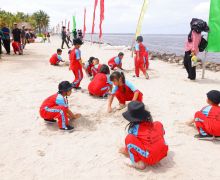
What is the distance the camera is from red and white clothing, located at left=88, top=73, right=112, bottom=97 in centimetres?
672

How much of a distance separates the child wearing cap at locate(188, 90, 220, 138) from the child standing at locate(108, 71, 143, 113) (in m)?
1.41

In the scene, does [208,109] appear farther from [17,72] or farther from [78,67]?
[17,72]

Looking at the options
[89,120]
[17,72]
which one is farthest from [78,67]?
[17,72]

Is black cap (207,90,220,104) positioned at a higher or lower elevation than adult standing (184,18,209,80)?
lower

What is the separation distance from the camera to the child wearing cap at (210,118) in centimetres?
410

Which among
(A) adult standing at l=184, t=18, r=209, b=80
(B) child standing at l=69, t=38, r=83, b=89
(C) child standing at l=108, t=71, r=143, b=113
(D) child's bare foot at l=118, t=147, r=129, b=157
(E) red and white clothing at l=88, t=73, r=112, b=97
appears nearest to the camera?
(D) child's bare foot at l=118, t=147, r=129, b=157

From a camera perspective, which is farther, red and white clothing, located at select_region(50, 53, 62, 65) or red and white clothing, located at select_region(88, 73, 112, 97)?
red and white clothing, located at select_region(50, 53, 62, 65)

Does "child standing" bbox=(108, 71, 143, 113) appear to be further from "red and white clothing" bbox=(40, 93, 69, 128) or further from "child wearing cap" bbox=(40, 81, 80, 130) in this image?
"red and white clothing" bbox=(40, 93, 69, 128)

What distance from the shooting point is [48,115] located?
481 cm

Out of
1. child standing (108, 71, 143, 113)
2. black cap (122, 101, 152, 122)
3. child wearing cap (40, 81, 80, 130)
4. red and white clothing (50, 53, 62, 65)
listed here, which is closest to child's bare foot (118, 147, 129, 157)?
black cap (122, 101, 152, 122)

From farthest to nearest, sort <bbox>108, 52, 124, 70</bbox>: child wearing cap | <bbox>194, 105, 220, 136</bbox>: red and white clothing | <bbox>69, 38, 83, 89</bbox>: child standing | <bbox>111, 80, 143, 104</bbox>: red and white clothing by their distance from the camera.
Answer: <bbox>108, 52, 124, 70</bbox>: child wearing cap
<bbox>69, 38, 83, 89</bbox>: child standing
<bbox>111, 80, 143, 104</bbox>: red and white clothing
<bbox>194, 105, 220, 136</bbox>: red and white clothing

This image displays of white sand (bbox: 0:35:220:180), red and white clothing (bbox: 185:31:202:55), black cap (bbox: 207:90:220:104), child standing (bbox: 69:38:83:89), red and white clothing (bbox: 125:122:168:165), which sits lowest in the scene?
white sand (bbox: 0:35:220:180)

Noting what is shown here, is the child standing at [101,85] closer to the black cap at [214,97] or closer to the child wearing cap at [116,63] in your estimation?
the black cap at [214,97]

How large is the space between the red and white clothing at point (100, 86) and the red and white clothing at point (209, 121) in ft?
9.61
